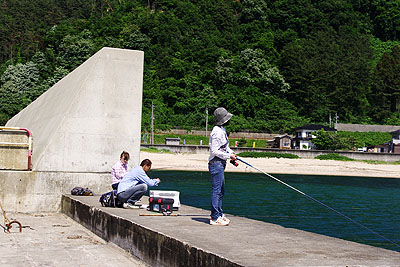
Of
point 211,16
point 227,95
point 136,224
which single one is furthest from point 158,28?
point 136,224

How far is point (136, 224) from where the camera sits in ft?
19.3

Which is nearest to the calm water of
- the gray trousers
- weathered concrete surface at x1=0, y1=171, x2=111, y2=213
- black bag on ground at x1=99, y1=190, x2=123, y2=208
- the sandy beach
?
weathered concrete surface at x1=0, y1=171, x2=111, y2=213

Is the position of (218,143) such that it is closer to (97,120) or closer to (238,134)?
(97,120)

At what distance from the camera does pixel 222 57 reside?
76500 millimetres

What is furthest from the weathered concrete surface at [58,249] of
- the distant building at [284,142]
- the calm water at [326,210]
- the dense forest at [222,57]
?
the dense forest at [222,57]

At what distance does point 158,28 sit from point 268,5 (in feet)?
112

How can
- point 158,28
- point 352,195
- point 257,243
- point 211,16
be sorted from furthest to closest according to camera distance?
point 211,16 < point 158,28 < point 352,195 < point 257,243

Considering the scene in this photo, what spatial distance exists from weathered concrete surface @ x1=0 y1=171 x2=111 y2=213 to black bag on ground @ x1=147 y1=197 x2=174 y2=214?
3.53 metres

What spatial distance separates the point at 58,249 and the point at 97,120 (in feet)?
14.6

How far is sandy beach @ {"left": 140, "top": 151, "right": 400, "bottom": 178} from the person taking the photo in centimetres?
4101

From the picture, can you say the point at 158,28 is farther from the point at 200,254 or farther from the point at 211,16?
the point at 200,254

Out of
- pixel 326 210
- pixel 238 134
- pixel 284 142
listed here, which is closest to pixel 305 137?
pixel 284 142

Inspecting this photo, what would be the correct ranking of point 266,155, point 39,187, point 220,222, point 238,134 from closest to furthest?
1. point 220,222
2. point 39,187
3. point 266,155
4. point 238,134

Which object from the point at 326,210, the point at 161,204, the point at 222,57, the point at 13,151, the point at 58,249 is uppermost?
the point at 222,57
